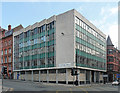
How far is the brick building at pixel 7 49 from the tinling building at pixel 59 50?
4.06m

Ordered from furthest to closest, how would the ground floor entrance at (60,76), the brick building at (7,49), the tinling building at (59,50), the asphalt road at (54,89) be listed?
the brick building at (7,49) < the tinling building at (59,50) < the ground floor entrance at (60,76) < the asphalt road at (54,89)

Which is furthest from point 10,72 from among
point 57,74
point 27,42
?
point 57,74

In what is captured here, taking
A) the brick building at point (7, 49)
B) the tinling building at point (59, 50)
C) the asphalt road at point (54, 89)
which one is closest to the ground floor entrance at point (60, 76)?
the tinling building at point (59, 50)

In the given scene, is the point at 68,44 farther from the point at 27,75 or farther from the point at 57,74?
the point at 27,75

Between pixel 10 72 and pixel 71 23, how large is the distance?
3368 centimetres

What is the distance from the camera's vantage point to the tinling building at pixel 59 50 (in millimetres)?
40594

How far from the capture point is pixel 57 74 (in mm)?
42500

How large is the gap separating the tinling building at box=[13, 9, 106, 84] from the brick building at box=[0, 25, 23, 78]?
13.3 feet

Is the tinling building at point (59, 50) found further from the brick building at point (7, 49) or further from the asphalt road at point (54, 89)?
the asphalt road at point (54, 89)

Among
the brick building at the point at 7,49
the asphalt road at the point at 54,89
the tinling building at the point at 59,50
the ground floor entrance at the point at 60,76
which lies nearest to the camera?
the asphalt road at the point at 54,89

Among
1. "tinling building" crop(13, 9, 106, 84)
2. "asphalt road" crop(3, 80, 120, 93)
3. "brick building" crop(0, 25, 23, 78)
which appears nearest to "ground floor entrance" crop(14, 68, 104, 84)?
"tinling building" crop(13, 9, 106, 84)

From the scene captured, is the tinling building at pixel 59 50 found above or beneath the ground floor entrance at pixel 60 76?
above

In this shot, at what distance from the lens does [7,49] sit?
64188mm

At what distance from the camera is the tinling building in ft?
133
